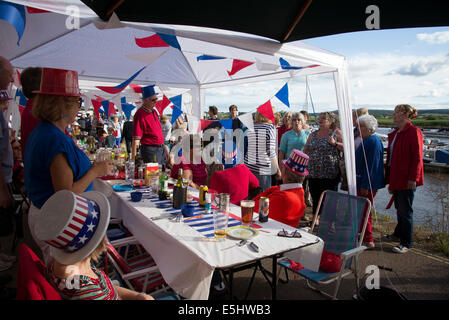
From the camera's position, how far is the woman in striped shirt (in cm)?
390

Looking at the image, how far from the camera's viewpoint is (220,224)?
5.73 ft

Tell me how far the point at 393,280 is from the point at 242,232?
1.98m

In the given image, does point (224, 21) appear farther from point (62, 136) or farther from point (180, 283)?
point (180, 283)

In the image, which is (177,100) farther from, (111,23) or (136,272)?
(136,272)

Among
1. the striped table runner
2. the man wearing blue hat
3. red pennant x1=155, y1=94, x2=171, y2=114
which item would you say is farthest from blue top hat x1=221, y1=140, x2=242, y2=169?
red pennant x1=155, y1=94, x2=171, y2=114

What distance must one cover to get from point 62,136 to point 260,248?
1299 millimetres

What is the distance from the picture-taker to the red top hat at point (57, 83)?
149 cm

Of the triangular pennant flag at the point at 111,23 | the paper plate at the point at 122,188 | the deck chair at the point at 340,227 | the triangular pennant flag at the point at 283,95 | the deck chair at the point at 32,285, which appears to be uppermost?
the triangular pennant flag at the point at 111,23

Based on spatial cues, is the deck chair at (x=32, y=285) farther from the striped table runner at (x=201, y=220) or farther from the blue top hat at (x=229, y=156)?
the blue top hat at (x=229, y=156)

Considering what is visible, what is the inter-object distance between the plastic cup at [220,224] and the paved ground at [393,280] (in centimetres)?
77

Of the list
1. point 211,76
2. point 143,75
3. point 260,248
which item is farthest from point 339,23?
point 143,75

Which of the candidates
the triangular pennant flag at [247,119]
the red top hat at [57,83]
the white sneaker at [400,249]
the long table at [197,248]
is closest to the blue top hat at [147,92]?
the triangular pennant flag at [247,119]

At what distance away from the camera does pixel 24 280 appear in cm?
89

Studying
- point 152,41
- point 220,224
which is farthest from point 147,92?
point 220,224
